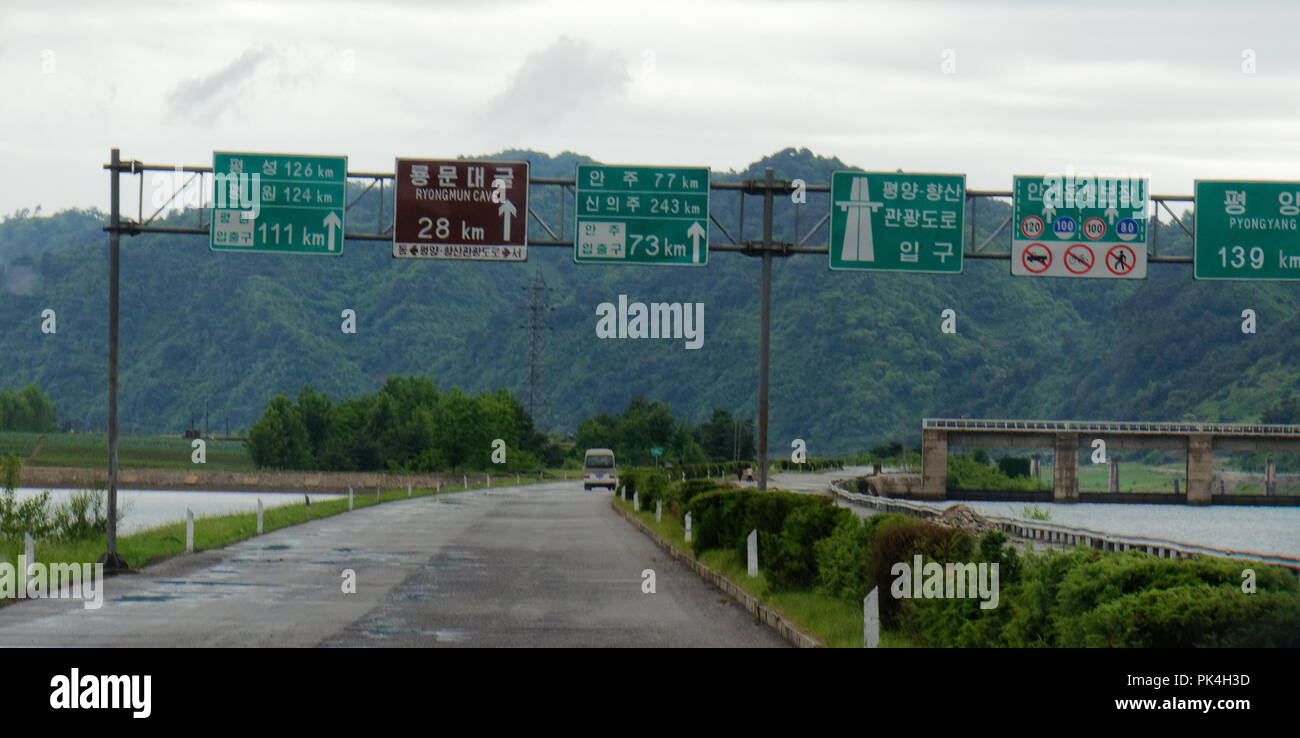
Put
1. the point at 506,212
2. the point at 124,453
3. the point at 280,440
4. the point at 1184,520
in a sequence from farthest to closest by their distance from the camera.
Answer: the point at 280,440 → the point at 124,453 → the point at 1184,520 → the point at 506,212

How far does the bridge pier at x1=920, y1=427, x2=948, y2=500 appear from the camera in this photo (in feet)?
376

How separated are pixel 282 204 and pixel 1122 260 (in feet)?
54.9

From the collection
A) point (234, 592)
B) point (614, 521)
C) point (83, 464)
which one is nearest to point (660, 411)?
point (83, 464)

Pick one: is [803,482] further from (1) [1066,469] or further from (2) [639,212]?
(2) [639,212]

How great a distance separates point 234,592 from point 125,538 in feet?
35.7

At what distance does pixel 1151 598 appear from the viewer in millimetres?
10367

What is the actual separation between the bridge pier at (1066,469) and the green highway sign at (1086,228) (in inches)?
3679

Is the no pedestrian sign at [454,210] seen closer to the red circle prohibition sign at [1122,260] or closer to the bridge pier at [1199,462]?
the red circle prohibition sign at [1122,260]

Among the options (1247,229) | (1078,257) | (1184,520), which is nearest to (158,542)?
(1078,257)

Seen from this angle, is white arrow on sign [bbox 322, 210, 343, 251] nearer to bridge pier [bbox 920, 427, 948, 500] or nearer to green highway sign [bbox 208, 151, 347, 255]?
green highway sign [bbox 208, 151, 347, 255]

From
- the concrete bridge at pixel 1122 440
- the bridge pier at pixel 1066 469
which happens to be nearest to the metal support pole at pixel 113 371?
the concrete bridge at pixel 1122 440

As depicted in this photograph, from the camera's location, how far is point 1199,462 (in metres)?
115

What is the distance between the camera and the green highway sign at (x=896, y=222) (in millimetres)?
27359
